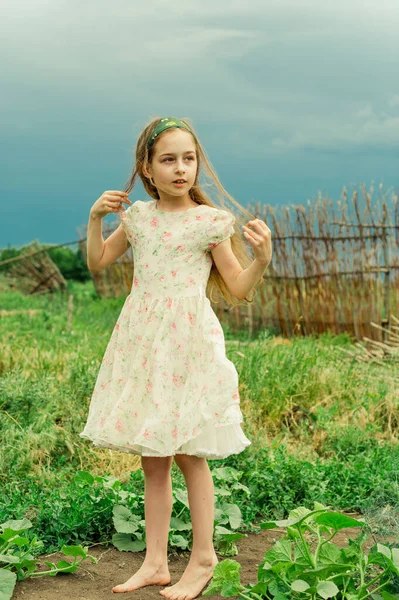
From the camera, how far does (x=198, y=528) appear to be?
288cm

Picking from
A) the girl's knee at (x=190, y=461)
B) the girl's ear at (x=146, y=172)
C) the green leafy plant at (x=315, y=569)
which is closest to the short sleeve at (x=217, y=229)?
the girl's ear at (x=146, y=172)

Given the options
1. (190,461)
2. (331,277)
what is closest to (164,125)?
(190,461)

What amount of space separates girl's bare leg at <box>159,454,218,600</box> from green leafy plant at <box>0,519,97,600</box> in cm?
38

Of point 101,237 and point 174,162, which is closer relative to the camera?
point 174,162

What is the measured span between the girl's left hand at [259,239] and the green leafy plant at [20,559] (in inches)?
51.1

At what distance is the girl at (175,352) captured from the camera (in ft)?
9.12

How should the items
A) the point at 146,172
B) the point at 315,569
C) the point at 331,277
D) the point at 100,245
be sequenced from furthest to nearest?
1. the point at 331,277
2. the point at 100,245
3. the point at 146,172
4. the point at 315,569

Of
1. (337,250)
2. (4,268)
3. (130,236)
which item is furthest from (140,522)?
(4,268)

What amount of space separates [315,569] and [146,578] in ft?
2.52

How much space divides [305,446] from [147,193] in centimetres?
227

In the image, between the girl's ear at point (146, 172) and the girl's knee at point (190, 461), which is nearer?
the girl's knee at point (190, 461)

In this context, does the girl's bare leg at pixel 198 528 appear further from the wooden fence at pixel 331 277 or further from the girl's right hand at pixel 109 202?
the wooden fence at pixel 331 277

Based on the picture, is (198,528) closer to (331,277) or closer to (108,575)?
(108,575)

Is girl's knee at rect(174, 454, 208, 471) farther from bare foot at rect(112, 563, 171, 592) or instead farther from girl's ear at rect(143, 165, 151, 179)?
girl's ear at rect(143, 165, 151, 179)
